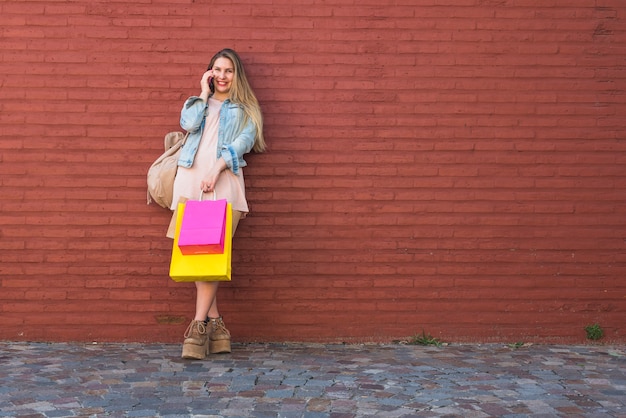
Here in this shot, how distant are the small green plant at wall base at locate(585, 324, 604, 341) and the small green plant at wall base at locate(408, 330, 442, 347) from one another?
1.15 meters

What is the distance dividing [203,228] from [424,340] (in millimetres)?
2015

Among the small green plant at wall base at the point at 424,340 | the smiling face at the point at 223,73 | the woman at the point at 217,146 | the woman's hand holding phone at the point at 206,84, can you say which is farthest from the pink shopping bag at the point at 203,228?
the small green plant at wall base at the point at 424,340

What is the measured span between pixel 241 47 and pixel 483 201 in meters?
2.19

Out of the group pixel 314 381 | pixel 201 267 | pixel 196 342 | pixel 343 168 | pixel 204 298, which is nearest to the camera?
pixel 314 381

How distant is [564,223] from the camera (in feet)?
21.3

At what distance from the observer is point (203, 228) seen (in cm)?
559

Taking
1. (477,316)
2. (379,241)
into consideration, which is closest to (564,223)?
(477,316)

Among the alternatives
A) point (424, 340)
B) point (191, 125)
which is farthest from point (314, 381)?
point (191, 125)

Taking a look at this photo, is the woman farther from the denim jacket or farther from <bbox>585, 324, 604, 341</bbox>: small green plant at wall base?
<bbox>585, 324, 604, 341</bbox>: small green plant at wall base

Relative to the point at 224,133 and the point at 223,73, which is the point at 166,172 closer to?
the point at 224,133

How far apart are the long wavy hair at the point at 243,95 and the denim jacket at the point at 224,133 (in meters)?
0.04

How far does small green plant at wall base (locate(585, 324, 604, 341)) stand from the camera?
6.48m

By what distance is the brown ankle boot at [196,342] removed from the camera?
19.0ft

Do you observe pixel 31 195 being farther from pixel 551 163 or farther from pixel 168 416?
pixel 551 163
